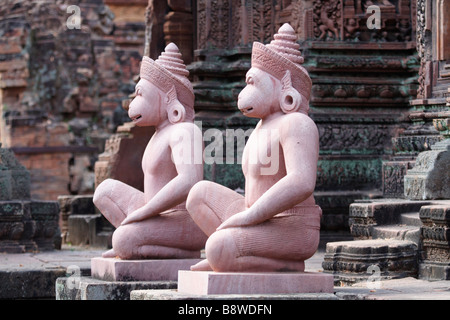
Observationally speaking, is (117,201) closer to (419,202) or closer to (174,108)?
(174,108)

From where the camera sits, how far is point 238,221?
20.0ft

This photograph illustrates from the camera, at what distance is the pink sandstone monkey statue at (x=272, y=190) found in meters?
6.07

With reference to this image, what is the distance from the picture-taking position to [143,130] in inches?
524

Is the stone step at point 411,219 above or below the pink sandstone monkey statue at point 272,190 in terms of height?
below

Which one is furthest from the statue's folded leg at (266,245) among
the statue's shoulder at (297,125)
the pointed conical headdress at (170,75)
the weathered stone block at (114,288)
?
the pointed conical headdress at (170,75)

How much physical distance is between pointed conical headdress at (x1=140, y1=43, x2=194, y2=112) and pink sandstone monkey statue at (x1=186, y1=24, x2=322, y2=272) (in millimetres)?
1230

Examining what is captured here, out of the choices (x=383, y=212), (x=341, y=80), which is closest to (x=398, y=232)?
(x=383, y=212)

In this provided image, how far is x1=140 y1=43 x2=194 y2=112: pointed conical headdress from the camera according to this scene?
301 inches

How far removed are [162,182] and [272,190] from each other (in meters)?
1.60

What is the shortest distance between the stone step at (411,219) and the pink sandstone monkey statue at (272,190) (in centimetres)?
200

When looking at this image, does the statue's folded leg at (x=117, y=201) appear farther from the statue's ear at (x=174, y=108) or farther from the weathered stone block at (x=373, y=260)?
the weathered stone block at (x=373, y=260)

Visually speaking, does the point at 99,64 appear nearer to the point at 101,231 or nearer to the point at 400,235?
the point at 101,231

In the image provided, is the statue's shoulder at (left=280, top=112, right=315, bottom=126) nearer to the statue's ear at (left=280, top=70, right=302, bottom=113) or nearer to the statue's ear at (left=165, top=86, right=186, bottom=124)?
the statue's ear at (left=280, top=70, right=302, bottom=113)
